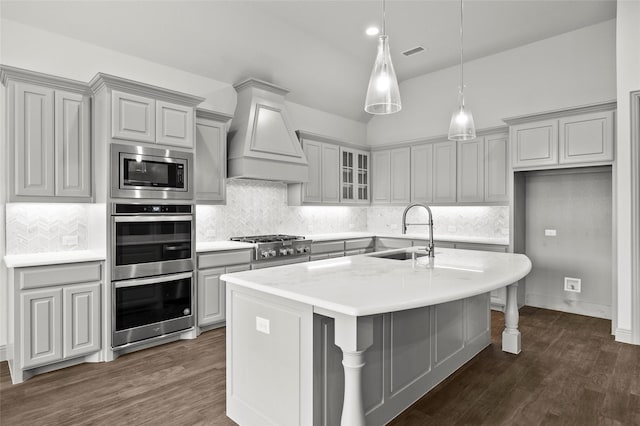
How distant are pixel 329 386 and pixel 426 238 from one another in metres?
3.92

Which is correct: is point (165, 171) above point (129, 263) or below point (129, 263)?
above

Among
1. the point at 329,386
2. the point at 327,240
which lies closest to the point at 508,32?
the point at 327,240

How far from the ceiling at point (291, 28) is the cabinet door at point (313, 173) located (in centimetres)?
86

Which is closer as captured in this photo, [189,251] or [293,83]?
[189,251]

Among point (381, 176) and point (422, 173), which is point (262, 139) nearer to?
point (381, 176)

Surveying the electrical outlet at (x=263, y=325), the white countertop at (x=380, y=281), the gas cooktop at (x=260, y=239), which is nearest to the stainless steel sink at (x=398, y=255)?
the white countertop at (x=380, y=281)

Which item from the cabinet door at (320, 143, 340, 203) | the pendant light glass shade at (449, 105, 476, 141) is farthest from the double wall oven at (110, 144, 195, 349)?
the pendant light glass shade at (449, 105, 476, 141)

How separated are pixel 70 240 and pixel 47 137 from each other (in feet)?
3.31

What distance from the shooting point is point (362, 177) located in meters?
6.50

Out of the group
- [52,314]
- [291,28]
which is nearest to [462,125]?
[291,28]

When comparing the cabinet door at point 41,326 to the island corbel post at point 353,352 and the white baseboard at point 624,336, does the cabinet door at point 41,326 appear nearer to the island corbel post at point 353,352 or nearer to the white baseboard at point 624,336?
the island corbel post at point 353,352

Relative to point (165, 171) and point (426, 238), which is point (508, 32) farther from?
point (165, 171)

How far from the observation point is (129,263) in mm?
3424

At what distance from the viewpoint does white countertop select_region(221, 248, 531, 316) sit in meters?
1.70
